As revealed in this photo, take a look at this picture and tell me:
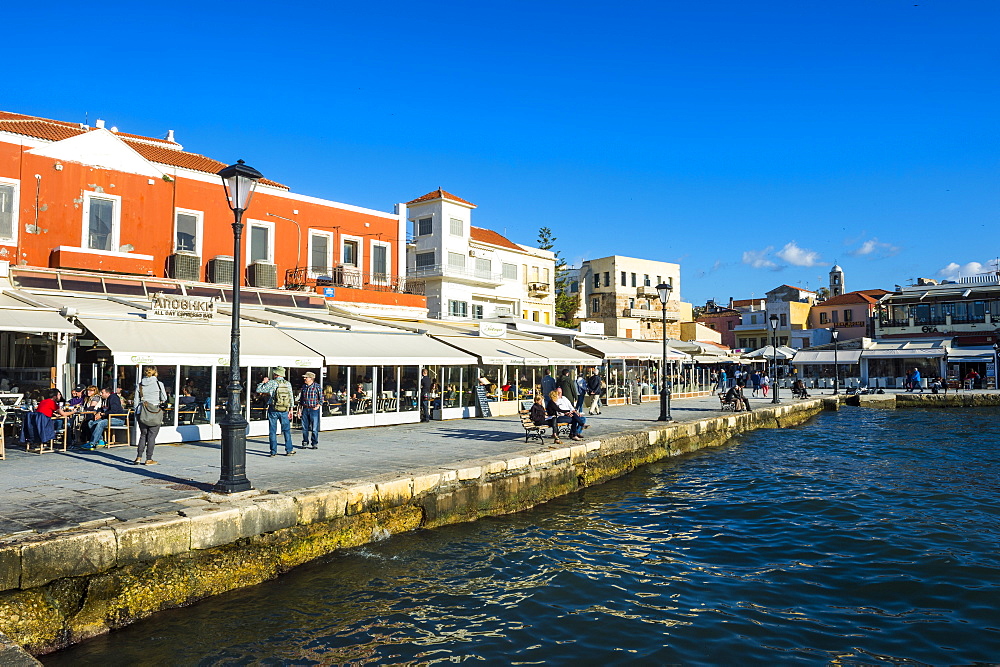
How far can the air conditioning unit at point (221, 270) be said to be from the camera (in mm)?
21953

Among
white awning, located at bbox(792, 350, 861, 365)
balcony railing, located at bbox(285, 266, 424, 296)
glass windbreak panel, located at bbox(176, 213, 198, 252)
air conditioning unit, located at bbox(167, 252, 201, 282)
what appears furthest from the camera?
white awning, located at bbox(792, 350, 861, 365)

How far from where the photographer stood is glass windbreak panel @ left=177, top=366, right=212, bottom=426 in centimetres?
1385

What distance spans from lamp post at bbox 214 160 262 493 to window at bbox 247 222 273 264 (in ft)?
50.4

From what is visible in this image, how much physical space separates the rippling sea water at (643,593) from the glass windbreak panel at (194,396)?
694 cm

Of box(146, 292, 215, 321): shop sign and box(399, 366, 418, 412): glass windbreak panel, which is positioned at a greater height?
box(146, 292, 215, 321): shop sign

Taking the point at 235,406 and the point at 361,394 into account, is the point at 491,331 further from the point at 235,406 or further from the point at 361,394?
the point at 235,406

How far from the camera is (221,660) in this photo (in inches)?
225

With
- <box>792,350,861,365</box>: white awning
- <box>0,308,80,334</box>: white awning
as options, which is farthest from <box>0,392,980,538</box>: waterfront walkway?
<box>792,350,861,365</box>: white awning

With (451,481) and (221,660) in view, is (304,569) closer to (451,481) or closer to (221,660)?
(221,660)

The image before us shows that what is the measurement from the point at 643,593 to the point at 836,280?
94.0 meters

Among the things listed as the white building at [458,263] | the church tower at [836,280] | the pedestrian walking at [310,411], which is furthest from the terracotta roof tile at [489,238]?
the church tower at [836,280]

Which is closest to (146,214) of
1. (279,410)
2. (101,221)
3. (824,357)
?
(101,221)

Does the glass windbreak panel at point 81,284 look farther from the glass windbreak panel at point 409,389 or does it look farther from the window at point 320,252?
the glass windbreak panel at point 409,389

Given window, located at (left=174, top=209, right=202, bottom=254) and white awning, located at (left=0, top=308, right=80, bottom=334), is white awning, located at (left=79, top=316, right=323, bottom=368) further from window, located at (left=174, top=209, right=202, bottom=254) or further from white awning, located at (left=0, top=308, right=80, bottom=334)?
window, located at (left=174, top=209, right=202, bottom=254)
